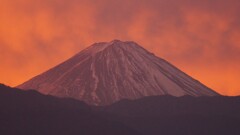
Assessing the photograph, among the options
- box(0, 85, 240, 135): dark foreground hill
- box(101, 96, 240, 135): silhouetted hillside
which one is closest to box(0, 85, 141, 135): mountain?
box(0, 85, 240, 135): dark foreground hill

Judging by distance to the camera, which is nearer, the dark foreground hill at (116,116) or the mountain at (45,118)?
the mountain at (45,118)

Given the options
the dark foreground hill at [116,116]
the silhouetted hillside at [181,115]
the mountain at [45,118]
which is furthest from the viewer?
the silhouetted hillside at [181,115]

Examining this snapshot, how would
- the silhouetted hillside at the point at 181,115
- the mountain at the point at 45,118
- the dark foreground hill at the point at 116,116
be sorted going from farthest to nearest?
the silhouetted hillside at the point at 181,115 < the dark foreground hill at the point at 116,116 < the mountain at the point at 45,118

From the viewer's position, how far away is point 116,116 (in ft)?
396

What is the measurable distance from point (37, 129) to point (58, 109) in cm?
1616

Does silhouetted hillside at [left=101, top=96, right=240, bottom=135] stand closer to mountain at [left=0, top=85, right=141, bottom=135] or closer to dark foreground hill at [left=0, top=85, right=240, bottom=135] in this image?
dark foreground hill at [left=0, top=85, right=240, bottom=135]

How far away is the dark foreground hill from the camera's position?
91938 millimetres

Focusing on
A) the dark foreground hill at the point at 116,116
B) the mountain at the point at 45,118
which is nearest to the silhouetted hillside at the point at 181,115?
the dark foreground hill at the point at 116,116

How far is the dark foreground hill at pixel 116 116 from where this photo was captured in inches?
3620

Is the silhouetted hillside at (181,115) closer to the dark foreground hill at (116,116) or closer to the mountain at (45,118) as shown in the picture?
the dark foreground hill at (116,116)

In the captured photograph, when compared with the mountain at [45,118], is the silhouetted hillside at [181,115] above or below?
above

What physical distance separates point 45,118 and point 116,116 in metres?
27.7

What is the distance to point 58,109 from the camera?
10400 cm

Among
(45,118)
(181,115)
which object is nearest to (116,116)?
(181,115)
